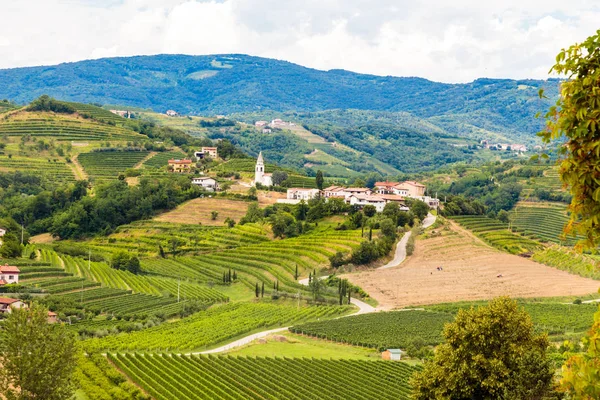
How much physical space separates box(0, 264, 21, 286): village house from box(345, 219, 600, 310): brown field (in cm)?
3003

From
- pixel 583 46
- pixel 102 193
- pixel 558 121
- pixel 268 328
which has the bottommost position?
pixel 268 328

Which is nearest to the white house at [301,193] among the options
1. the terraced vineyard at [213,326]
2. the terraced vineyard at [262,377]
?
the terraced vineyard at [213,326]

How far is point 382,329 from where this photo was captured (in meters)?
A: 51.9

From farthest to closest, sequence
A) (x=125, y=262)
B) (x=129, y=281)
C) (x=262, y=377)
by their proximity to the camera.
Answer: (x=125, y=262) → (x=129, y=281) → (x=262, y=377)

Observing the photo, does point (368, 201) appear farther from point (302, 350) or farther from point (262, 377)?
point (262, 377)

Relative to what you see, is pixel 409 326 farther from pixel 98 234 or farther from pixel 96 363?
pixel 98 234

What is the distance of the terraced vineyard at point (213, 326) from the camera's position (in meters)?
43.2

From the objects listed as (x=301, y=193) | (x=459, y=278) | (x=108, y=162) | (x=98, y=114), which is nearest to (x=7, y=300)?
(x=459, y=278)

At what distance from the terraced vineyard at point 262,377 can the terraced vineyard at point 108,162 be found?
3140 inches

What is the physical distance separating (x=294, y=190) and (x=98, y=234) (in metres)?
27.1

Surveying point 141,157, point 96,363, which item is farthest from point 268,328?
point 141,157

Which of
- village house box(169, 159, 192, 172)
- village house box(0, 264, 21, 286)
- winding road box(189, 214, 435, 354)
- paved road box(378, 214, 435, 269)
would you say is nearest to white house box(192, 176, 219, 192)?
village house box(169, 159, 192, 172)

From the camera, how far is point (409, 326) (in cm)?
5281

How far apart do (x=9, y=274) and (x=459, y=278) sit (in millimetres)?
41703
